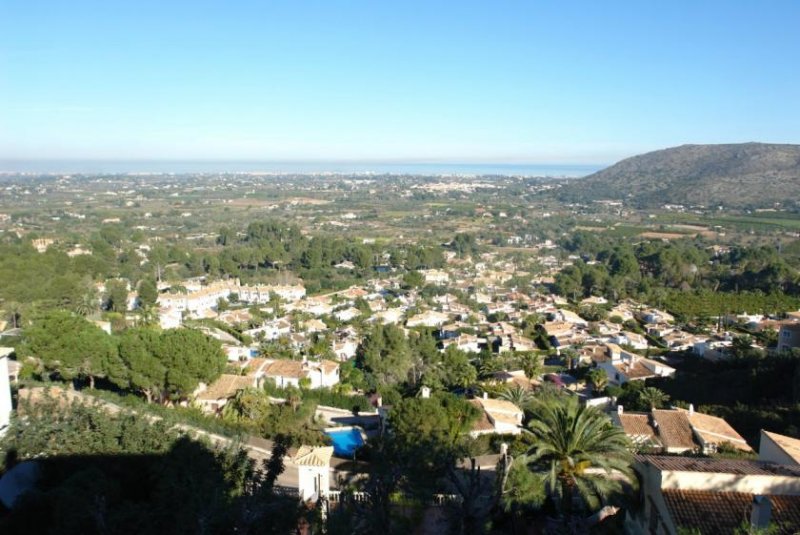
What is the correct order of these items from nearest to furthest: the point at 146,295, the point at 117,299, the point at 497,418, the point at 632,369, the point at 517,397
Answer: the point at 497,418, the point at 517,397, the point at 632,369, the point at 117,299, the point at 146,295

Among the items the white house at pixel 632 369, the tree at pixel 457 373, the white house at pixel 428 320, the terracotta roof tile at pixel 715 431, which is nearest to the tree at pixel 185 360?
the tree at pixel 457 373

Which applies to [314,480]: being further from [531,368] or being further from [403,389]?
[531,368]

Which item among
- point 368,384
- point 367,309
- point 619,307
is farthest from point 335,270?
point 368,384

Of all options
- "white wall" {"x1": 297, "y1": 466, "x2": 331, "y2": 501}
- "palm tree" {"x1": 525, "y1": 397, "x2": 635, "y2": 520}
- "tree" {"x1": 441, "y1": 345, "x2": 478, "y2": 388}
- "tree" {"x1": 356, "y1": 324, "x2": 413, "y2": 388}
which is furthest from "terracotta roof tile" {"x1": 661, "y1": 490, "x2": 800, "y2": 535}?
"tree" {"x1": 356, "y1": 324, "x2": 413, "y2": 388}

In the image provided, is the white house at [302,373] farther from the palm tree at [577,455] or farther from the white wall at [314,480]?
the palm tree at [577,455]

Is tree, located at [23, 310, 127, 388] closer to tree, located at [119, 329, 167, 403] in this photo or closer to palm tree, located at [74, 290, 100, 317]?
tree, located at [119, 329, 167, 403]

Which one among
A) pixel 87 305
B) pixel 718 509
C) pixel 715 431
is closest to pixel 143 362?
pixel 718 509
